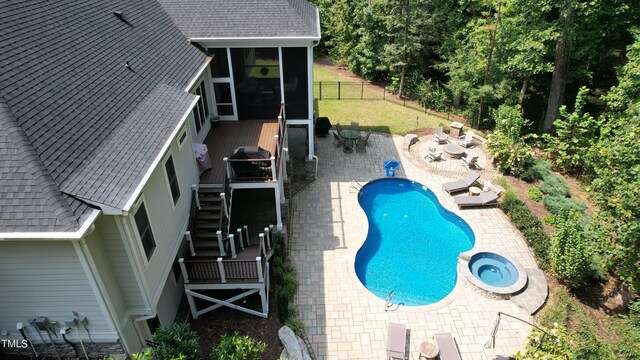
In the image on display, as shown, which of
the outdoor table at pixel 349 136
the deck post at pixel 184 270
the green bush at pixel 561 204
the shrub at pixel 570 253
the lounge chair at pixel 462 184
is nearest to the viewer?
the deck post at pixel 184 270

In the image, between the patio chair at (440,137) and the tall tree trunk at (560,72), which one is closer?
the tall tree trunk at (560,72)

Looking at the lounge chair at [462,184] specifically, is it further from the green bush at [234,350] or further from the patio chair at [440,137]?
the green bush at [234,350]

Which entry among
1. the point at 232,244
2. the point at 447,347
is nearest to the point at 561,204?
the point at 447,347

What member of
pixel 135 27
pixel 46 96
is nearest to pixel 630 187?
pixel 46 96

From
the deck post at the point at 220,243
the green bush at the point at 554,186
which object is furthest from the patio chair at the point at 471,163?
the deck post at the point at 220,243

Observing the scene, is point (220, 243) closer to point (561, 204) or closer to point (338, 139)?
point (338, 139)

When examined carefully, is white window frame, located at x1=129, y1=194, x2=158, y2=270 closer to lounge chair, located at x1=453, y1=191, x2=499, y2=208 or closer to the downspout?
the downspout
